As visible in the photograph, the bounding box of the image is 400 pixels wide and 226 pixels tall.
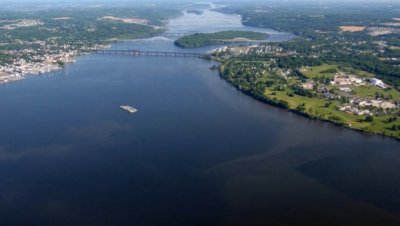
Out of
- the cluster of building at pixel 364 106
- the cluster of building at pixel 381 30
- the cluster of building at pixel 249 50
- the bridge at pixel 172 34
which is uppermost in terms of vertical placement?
the cluster of building at pixel 381 30

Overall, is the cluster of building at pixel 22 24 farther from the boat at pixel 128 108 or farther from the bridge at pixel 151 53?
the boat at pixel 128 108

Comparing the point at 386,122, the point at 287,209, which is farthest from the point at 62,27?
the point at 287,209

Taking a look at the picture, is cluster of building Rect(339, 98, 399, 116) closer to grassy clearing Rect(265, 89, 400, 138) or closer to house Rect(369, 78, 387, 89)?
grassy clearing Rect(265, 89, 400, 138)

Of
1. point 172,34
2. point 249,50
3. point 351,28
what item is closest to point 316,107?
point 249,50

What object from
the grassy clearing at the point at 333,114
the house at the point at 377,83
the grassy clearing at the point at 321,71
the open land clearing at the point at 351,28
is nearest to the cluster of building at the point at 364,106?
the grassy clearing at the point at 333,114

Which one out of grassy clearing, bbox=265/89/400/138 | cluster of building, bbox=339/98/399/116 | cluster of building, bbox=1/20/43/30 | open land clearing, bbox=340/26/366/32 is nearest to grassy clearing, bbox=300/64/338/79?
grassy clearing, bbox=265/89/400/138
